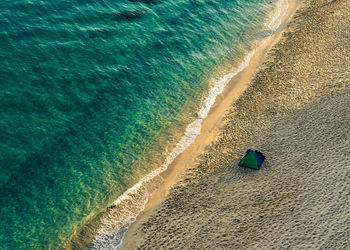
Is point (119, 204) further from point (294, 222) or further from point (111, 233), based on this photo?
point (294, 222)

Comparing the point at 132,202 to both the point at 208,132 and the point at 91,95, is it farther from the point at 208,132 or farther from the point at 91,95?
the point at 91,95

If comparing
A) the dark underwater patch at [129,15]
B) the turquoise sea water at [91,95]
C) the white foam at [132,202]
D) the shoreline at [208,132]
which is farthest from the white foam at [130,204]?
the dark underwater patch at [129,15]

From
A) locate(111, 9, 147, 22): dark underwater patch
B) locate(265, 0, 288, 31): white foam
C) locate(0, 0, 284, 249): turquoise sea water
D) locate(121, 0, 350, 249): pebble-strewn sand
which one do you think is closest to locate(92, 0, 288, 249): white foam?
locate(0, 0, 284, 249): turquoise sea water

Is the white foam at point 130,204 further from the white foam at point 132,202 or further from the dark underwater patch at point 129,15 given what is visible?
the dark underwater patch at point 129,15

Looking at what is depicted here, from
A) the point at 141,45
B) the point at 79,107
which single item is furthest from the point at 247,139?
the point at 141,45

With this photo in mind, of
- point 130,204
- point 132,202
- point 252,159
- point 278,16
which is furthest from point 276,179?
point 278,16
